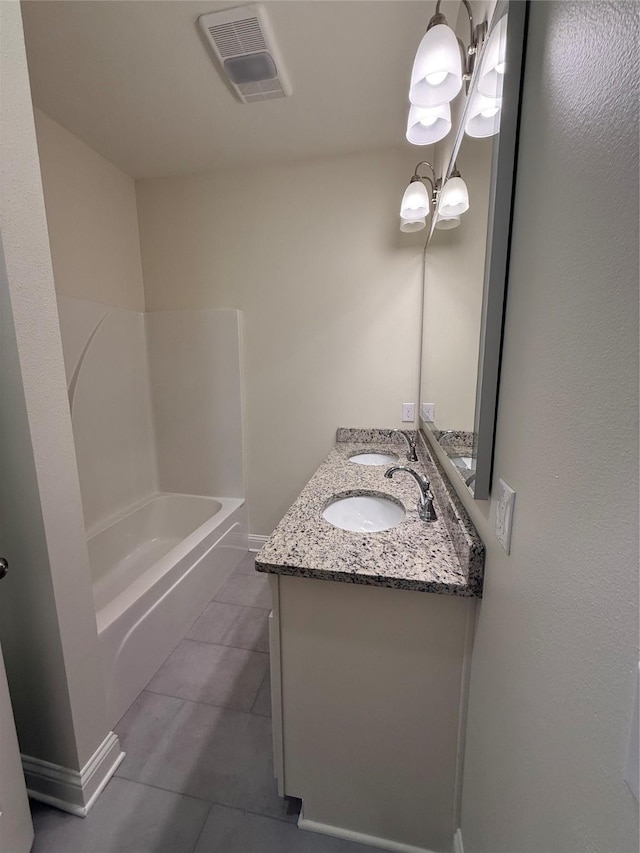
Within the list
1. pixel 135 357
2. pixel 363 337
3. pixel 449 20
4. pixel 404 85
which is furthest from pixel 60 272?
pixel 449 20

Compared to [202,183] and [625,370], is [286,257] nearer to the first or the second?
[202,183]

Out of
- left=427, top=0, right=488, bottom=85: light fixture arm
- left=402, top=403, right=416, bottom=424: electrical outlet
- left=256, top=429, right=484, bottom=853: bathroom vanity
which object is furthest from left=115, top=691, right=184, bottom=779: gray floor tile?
left=427, top=0, right=488, bottom=85: light fixture arm

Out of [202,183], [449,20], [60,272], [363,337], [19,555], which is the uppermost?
[449,20]

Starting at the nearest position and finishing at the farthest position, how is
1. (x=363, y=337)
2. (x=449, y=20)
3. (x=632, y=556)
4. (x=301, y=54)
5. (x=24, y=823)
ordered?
(x=632, y=556) < (x=24, y=823) < (x=449, y=20) < (x=301, y=54) < (x=363, y=337)

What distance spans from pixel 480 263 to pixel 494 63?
0.38 meters

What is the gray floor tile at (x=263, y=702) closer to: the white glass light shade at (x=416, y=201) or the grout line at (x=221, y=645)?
the grout line at (x=221, y=645)

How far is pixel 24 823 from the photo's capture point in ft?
3.18

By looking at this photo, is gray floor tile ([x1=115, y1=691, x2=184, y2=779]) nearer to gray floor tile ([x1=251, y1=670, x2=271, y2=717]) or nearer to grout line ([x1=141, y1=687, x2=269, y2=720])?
grout line ([x1=141, y1=687, x2=269, y2=720])

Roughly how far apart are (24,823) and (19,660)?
42 cm

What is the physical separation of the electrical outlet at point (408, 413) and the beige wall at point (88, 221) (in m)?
2.08

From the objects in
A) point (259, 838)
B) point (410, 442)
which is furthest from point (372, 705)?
point (410, 442)

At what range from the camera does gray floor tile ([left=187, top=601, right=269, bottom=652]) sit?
5.84 ft

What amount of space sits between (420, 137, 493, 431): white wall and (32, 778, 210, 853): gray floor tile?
4.82 feet

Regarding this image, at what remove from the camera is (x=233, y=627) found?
74.2 inches
